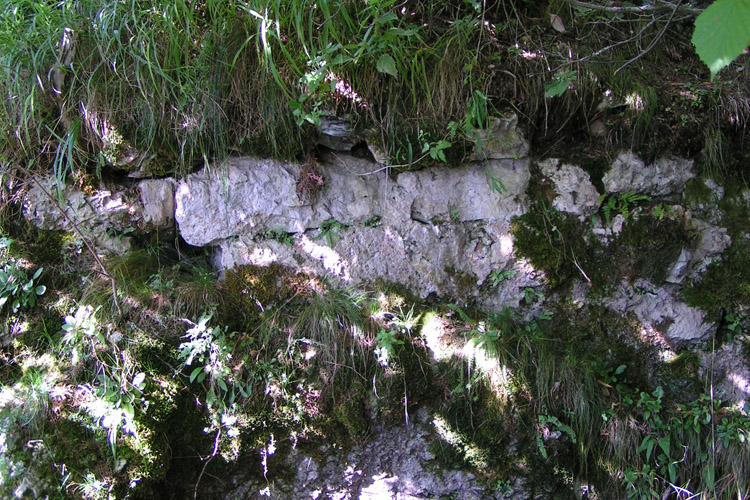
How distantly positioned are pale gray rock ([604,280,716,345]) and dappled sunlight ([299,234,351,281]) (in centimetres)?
145

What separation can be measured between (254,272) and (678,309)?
92.2 inches

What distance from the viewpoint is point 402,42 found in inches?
97.6

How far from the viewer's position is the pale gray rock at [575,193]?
108 inches

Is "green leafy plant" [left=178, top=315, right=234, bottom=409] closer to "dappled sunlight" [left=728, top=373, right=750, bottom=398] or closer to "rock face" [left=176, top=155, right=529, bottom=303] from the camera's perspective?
"rock face" [left=176, top=155, right=529, bottom=303]

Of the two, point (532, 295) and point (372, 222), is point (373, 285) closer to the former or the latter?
point (372, 222)

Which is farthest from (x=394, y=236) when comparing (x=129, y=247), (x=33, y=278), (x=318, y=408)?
(x=33, y=278)

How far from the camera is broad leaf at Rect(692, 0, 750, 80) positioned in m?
1.08

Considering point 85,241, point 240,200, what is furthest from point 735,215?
point 85,241

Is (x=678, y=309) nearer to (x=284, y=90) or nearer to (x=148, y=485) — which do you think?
(x=284, y=90)

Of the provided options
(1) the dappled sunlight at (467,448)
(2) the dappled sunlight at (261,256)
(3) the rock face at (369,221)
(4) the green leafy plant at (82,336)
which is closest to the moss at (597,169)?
(3) the rock face at (369,221)

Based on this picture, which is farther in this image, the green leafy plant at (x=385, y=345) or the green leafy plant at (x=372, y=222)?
the green leafy plant at (x=372, y=222)

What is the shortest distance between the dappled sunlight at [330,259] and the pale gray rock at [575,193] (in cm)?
121

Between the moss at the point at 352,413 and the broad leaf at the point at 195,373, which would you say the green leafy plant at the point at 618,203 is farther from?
the broad leaf at the point at 195,373

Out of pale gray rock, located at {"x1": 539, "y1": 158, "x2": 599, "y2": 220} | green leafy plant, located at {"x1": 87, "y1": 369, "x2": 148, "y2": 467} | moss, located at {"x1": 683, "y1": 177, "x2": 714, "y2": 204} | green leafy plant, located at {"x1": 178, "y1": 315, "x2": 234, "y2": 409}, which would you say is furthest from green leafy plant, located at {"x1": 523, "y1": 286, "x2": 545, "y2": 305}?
green leafy plant, located at {"x1": 87, "y1": 369, "x2": 148, "y2": 467}
